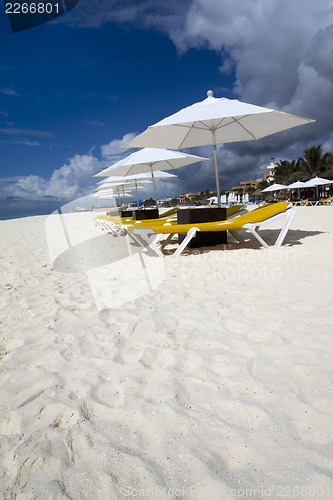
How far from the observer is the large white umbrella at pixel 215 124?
4223mm

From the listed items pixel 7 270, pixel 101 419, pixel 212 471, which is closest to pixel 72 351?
pixel 101 419

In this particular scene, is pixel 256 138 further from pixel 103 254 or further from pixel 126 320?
pixel 126 320

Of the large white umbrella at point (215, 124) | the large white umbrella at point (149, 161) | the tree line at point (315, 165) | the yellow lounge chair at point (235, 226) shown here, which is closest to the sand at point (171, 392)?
the yellow lounge chair at point (235, 226)

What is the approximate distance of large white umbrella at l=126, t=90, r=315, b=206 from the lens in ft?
13.9

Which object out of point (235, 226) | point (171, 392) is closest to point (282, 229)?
point (235, 226)

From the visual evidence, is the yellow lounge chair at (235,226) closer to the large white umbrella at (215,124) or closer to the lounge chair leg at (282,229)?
the lounge chair leg at (282,229)

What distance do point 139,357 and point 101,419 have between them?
0.52 meters

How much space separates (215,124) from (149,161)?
2.02 m

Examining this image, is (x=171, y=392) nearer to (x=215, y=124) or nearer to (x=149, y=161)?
(x=215, y=124)

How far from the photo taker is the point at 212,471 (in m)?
1.07

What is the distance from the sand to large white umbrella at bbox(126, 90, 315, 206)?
2754 millimetres

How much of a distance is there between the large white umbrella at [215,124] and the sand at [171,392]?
2.75 metres

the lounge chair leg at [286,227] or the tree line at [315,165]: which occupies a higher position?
the tree line at [315,165]

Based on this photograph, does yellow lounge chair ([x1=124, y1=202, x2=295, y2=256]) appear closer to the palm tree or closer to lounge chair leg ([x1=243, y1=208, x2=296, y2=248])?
lounge chair leg ([x1=243, y1=208, x2=296, y2=248])
